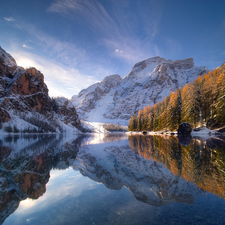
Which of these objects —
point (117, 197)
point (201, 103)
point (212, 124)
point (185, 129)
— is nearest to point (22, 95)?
point (185, 129)

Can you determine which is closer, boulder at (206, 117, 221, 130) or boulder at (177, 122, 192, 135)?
boulder at (206, 117, 221, 130)

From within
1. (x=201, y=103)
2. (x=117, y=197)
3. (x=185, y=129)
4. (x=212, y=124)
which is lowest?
(x=117, y=197)

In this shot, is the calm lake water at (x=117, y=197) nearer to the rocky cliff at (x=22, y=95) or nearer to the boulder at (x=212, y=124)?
the boulder at (x=212, y=124)

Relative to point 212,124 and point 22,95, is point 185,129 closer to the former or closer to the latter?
point 212,124

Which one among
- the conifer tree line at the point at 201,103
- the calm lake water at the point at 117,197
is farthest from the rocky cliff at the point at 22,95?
the calm lake water at the point at 117,197

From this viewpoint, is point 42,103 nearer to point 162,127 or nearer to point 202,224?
point 162,127

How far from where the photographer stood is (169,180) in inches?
201

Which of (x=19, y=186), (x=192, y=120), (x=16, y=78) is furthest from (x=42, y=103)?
(x=19, y=186)

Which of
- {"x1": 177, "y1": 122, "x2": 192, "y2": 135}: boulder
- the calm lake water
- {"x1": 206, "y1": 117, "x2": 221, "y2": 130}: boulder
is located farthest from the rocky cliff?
{"x1": 206, "y1": 117, "x2": 221, "y2": 130}: boulder

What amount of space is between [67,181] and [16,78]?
138 meters

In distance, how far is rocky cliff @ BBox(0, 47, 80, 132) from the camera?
93750mm

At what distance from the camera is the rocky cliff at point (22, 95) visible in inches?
3691

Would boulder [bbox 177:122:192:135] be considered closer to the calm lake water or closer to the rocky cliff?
the calm lake water

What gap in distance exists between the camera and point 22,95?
111 meters
